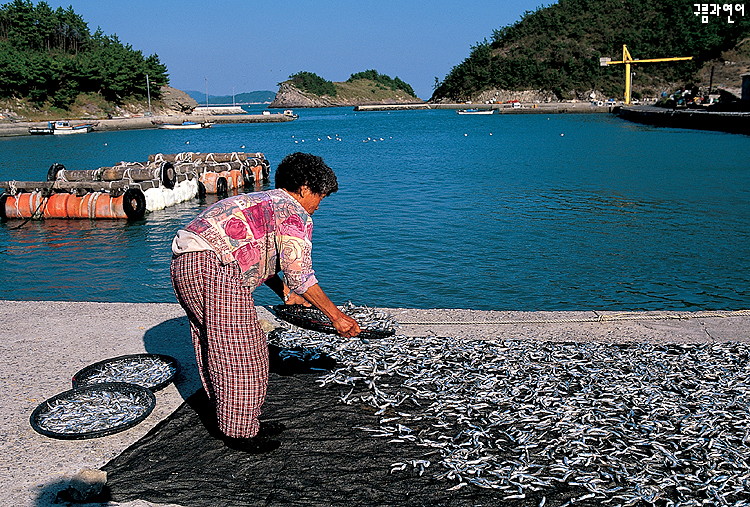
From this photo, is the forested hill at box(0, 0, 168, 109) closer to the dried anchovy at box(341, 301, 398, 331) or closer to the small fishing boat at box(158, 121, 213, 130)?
the small fishing boat at box(158, 121, 213, 130)

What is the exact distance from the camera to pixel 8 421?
14.4 feet

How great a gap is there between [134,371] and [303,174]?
219 centimetres

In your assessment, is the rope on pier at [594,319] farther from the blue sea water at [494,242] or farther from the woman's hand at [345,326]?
the blue sea water at [494,242]

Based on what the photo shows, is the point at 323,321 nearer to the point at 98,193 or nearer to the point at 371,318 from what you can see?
the point at 371,318

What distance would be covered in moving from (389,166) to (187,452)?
1247 inches

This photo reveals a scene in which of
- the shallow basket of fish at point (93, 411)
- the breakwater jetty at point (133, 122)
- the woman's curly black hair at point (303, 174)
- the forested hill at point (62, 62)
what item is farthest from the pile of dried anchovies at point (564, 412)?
the forested hill at point (62, 62)

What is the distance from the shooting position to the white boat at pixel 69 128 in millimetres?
65250

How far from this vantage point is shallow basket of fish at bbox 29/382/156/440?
4156 mm

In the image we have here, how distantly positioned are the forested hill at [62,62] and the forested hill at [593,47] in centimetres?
6352

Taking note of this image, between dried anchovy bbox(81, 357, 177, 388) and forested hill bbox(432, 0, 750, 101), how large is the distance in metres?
111

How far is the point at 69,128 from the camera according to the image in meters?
66.4

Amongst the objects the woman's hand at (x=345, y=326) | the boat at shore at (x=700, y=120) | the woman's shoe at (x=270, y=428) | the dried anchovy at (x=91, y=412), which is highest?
the boat at shore at (x=700, y=120)

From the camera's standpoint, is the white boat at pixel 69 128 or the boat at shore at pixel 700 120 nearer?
the boat at shore at pixel 700 120

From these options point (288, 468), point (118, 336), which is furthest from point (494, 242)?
point (288, 468)
